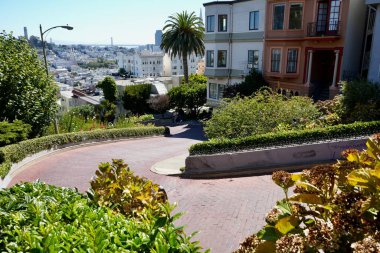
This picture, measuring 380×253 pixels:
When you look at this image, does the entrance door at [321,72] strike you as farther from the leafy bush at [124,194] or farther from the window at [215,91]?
the leafy bush at [124,194]

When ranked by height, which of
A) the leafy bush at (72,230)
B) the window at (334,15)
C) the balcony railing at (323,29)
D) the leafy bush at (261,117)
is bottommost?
the leafy bush at (261,117)

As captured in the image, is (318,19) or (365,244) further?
(318,19)

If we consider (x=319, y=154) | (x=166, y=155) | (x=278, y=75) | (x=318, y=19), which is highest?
(x=318, y=19)

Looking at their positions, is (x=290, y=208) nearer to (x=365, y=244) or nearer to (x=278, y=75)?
(x=365, y=244)

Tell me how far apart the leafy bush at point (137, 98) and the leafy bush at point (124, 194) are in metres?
38.2

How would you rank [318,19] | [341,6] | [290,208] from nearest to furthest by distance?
1. [290,208]
2. [341,6]
3. [318,19]

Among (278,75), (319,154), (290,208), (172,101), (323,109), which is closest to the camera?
(290,208)

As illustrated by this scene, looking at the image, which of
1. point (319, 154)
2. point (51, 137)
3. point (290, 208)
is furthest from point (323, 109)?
point (290, 208)

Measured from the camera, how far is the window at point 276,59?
2700 centimetres

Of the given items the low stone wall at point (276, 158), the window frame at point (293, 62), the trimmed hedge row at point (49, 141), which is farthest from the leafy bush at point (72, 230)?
the window frame at point (293, 62)

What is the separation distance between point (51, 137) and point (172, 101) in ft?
69.4

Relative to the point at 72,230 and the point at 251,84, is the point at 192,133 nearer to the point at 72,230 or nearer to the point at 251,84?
the point at 251,84

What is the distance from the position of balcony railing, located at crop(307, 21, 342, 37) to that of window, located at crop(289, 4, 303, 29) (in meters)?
1.33

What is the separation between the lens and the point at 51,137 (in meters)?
17.5
